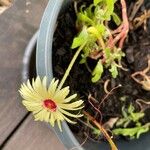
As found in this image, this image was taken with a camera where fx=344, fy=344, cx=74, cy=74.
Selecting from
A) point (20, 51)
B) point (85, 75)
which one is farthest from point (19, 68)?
point (85, 75)

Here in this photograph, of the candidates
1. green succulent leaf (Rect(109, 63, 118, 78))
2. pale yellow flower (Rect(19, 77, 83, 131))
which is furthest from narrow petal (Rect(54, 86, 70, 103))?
green succulent leaf (Rect(109, 63, 118, 78))

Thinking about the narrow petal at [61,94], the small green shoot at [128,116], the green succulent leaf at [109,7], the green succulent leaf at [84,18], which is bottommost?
the small green shoot at [128,116]

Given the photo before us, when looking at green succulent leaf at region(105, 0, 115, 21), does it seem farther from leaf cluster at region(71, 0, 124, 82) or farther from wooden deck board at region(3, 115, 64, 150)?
wooden deck board at region(3, 115, 64, 150)

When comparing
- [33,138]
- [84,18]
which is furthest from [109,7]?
[33,138]

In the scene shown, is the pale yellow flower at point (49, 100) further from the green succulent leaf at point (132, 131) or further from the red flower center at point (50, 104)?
the green succulent leaf at point (132, 131)

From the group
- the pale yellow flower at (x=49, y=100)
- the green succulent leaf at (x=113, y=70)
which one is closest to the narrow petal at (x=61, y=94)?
the pale yellow flower at (x=49, y=100)

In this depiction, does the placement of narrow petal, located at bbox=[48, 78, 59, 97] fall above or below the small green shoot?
above

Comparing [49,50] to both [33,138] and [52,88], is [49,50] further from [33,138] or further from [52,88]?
[33,138]

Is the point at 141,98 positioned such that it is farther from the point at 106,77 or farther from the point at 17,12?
the point at 17,12
